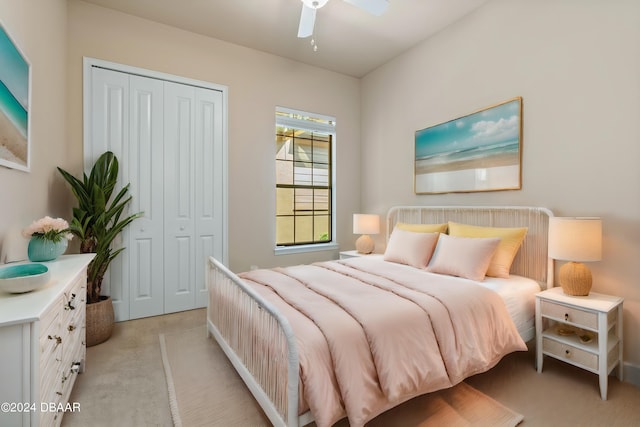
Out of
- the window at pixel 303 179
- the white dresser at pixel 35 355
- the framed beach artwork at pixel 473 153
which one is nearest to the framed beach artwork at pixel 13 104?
the white dresser at pixel 35 355

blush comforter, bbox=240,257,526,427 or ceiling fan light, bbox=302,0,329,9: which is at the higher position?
ceiling fan light, bbox=302,0,329,9

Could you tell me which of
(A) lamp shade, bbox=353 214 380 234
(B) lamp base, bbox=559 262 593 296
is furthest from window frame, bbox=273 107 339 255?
(B) lamp base, bbox=559 262 593 296

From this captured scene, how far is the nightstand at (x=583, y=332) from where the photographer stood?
1.86 metres

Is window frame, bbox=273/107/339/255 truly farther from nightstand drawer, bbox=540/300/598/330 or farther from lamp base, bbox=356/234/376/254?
nightstand drawer, bbox=540/300/598/330

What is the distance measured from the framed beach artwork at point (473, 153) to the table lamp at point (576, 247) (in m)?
0.68

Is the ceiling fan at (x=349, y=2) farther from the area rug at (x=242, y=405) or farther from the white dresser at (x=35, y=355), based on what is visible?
the area rug at (x=242, y=405)

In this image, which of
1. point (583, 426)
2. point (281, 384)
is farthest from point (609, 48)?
point (281, 384)

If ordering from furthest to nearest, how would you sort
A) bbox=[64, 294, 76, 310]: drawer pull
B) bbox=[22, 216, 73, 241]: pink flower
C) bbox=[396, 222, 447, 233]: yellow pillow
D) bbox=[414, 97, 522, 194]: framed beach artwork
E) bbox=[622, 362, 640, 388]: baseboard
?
bbox=[396, 222, 447, 233]: yellow pillow, bbox=[414, 97, 522, 194]: framed beach artwork, bbox=[622, 362, 640, 388]: baseboard, bbox=[22, 216, 73, 241]: pink flower, bbox=[64, 294, 76, 310]: drawer pull

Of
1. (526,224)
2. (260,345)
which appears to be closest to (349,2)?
(526,224)

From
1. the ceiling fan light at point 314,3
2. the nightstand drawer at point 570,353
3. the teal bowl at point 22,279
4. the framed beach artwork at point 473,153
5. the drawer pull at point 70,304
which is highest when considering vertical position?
the ceiling fan light at point 314,3

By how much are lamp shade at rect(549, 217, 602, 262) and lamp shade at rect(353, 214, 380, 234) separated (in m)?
2.06

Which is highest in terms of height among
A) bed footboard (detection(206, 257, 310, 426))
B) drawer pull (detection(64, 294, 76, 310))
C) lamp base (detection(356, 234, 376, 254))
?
lamp base (detection(356, 234, 376, 254))

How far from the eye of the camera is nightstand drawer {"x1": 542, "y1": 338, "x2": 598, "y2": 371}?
1.90 meters

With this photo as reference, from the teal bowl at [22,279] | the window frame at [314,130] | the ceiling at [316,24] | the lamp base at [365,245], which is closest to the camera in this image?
the teal bowl at [22,279]
